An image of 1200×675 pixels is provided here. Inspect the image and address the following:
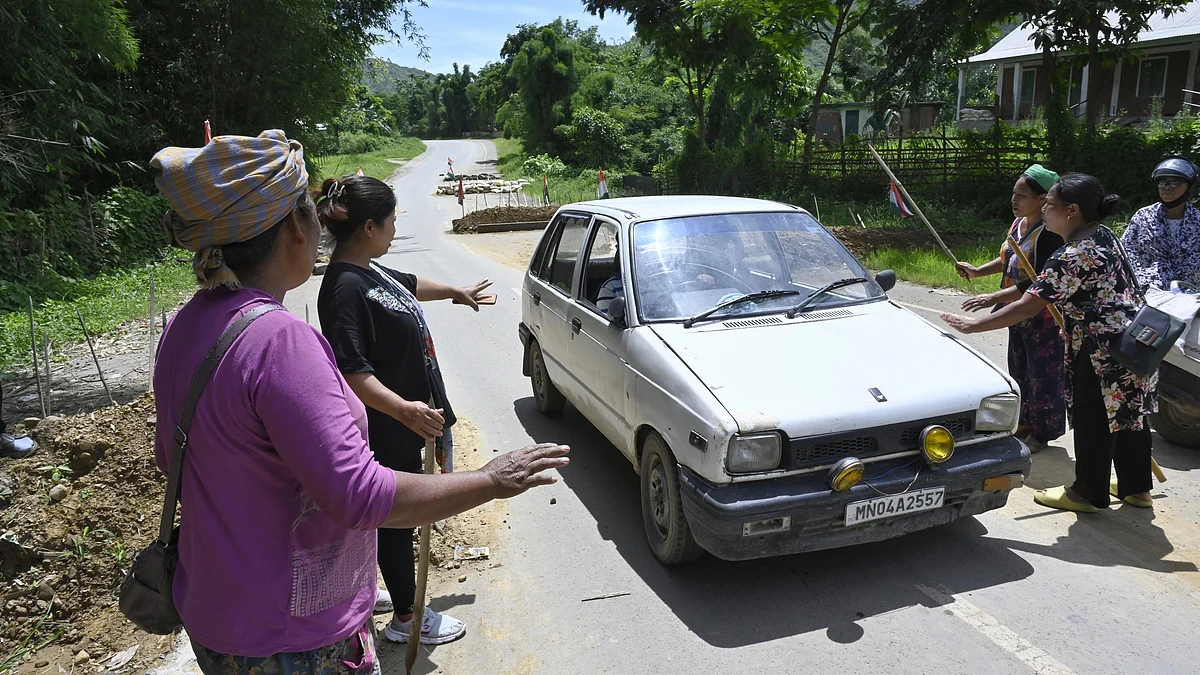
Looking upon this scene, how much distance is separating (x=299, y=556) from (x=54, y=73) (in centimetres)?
1148

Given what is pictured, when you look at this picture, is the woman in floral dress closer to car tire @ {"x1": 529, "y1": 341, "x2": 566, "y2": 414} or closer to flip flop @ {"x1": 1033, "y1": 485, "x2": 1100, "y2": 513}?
flip flop @ {"x1": 1033, "y1": 485, "x2": 1100, "y2": 513}

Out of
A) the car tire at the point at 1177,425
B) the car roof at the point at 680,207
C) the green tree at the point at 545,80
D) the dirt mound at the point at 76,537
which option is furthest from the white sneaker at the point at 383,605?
the green tree at the point at 545,80

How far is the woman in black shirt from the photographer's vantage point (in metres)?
3.07

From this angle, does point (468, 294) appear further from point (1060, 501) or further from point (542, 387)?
point (1060, 501)

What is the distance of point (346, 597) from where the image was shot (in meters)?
1.84

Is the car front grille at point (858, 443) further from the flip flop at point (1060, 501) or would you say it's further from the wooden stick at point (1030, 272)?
the flip flop at point (1060, 501)

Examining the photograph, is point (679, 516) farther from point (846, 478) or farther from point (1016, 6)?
point (1016, 6)

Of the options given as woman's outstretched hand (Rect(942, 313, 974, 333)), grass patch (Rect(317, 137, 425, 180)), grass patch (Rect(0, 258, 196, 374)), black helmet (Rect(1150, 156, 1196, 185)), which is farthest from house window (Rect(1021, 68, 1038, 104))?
woman's outstretched hand (Rect(942, 313, 974, 333))

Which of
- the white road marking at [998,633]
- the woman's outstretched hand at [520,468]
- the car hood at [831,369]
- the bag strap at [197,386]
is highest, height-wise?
the bag strap at [197,386]

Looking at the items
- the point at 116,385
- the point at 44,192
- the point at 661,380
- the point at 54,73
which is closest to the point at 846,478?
the point at 661,380

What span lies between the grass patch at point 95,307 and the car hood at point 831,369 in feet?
23.3

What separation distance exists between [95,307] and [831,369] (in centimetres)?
1121

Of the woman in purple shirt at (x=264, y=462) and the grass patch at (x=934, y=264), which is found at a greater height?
the woman in purple shirt at (x=264, y=462)

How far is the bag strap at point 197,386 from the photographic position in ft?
5.42
